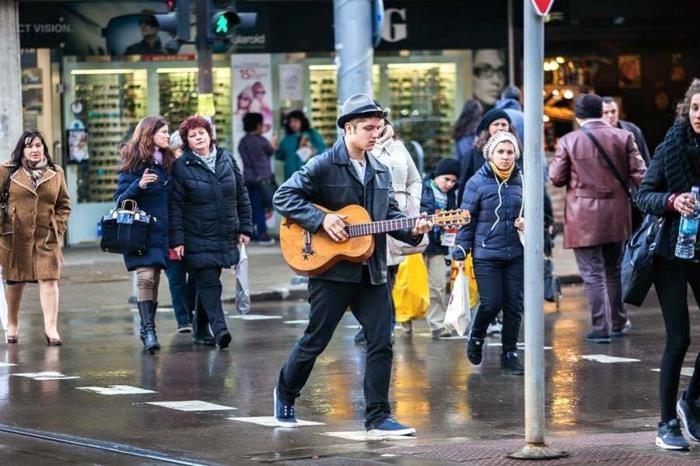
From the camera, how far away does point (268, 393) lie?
10.8 meters

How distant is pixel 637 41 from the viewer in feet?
82.3

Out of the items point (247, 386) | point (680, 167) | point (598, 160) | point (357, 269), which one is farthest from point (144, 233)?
point (680, 167)

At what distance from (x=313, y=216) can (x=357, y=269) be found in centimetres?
37

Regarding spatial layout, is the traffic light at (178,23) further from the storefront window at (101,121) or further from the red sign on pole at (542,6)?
the red sign on pole at (542,6)

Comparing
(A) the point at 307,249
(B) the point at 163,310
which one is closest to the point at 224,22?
(B) the point at 163,310

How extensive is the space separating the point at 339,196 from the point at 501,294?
307cm

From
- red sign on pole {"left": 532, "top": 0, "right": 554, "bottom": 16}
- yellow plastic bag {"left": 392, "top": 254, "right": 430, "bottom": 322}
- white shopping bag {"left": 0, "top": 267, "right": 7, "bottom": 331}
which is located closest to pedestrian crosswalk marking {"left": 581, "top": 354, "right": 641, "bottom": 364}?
yellow plastic bag {"left": 392, "top": 254, "right": 430, "bottom": 322}

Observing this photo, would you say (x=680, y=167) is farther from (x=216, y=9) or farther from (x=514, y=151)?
(x=216, y=9)

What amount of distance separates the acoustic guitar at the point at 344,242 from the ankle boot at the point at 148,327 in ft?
13.5

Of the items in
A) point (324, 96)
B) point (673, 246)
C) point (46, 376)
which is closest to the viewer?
point (673, 246)

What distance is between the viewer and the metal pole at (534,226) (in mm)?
7828

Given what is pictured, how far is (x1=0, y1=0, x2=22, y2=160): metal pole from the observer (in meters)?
21.1

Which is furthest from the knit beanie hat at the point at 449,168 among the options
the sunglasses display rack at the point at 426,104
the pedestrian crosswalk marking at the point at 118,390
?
the sunglasses display rack at the point at 426,104

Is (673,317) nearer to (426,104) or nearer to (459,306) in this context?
(459,306)
